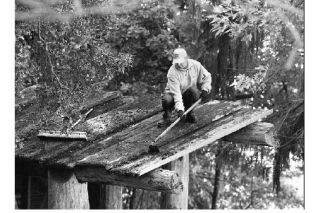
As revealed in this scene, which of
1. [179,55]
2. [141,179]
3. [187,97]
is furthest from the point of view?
[187,97]

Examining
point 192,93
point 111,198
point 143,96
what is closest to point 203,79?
Result: point 192,93

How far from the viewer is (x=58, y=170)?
569cm

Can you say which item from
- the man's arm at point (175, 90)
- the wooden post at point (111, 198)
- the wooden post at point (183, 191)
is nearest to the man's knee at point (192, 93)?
the man's arm at point (175, 90)

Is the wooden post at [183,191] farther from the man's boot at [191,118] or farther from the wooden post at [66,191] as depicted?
the wooden post at [66,191]

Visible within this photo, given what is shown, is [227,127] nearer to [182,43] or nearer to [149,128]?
[149,128]

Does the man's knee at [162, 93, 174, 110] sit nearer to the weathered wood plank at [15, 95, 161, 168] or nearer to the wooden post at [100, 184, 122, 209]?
the weathered wood plank at [15, 95, 161, 168]

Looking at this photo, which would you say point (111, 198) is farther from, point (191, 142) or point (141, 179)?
point (141, 179)

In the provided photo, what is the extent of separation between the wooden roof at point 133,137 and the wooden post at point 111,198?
39.9 inches

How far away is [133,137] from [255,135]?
1517mm

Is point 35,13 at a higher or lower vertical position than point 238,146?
higher

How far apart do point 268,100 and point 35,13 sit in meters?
6.02

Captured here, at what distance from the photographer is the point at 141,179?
16.7ft
